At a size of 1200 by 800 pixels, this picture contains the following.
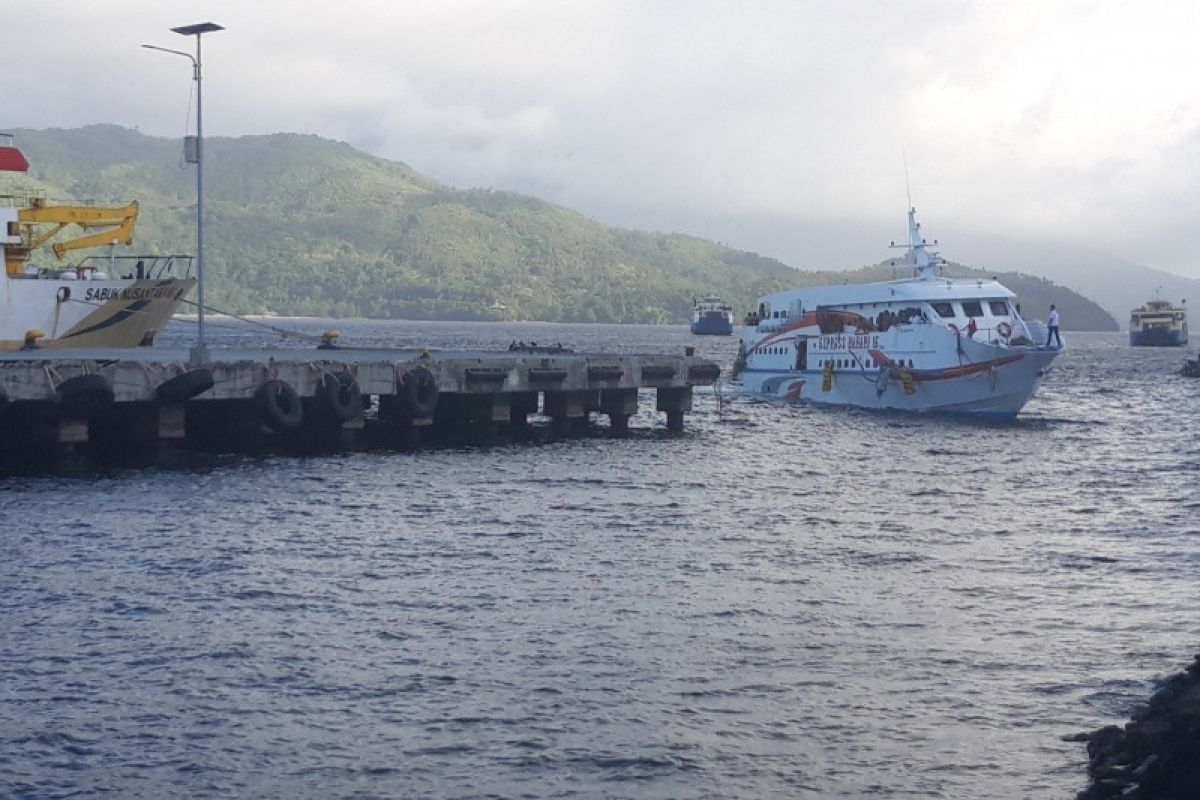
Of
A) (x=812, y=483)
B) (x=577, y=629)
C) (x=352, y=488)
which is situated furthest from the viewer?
(x=812, y=483)

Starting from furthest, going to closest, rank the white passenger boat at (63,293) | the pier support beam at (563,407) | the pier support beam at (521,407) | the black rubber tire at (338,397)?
the white passenger boat at (63,293) < the pier support beam at (521,407) < the pier support beam at (563,407) < the black rubber tire at (338,397)

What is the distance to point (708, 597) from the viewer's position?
910 inches

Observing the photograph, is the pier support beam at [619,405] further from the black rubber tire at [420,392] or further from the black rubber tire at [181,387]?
the black rubber tire at [181,387]

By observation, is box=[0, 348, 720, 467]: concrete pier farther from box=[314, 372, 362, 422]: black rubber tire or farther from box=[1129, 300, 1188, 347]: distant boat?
box=[1129, 300, 1188, 347]: distant boat

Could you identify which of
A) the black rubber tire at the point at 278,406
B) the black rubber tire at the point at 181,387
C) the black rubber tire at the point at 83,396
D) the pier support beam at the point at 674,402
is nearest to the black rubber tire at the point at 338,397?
the black rubber tire at the point at 278,406

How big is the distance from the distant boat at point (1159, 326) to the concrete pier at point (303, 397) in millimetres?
157970

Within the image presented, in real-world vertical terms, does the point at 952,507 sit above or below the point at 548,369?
below

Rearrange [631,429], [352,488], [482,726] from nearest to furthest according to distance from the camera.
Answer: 1. [482,726]
2. [352,488]
3. [631,429]

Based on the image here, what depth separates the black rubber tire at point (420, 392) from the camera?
41875 millimetres

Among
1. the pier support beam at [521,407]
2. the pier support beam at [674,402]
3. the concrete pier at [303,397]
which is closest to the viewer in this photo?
the concrete pier at [303,397]

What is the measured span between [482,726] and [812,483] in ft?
81.0

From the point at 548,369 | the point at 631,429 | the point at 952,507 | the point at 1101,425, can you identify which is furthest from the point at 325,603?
the point at 1101,425

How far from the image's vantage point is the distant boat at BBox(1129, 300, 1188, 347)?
193250 mm

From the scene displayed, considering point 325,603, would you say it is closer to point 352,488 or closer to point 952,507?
point 352,488
